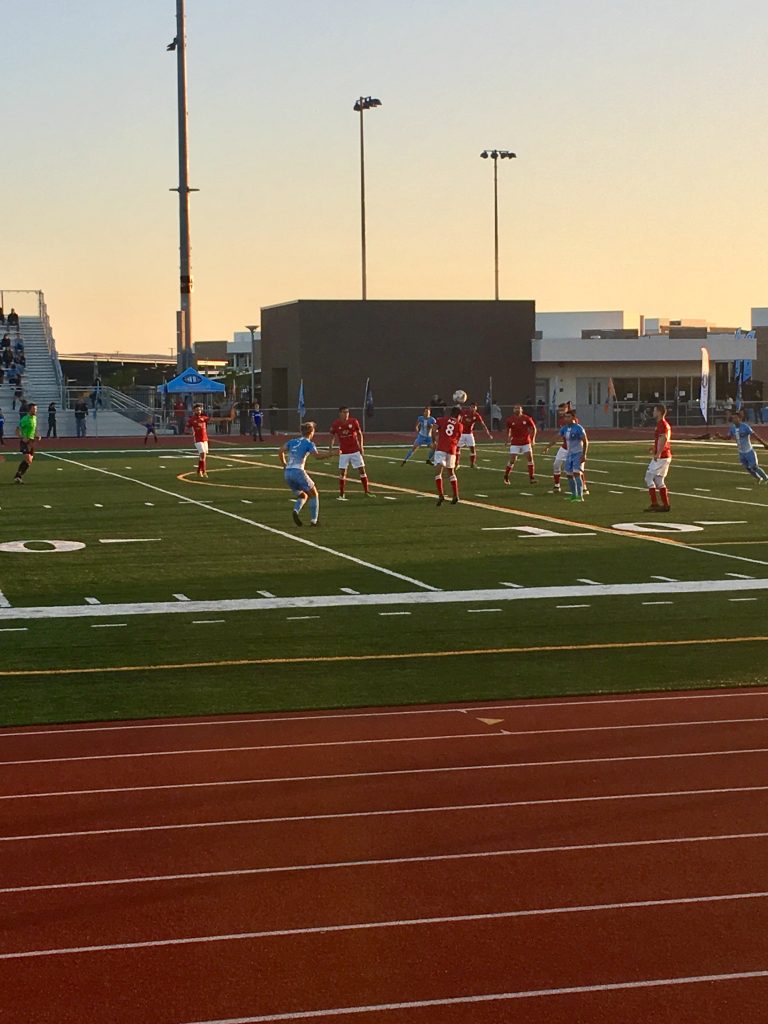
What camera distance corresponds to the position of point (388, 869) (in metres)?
7.54

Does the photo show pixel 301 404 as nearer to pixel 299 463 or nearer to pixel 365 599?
pixel 299 463

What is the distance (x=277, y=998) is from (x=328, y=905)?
3.49 ft

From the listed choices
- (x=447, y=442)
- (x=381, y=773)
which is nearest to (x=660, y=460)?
(x=447, y=442)

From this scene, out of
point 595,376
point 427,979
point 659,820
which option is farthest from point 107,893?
point 595,376

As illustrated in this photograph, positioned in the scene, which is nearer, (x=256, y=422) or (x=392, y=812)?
(x=392, y=812)

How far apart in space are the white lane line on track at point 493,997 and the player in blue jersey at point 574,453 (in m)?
22.6

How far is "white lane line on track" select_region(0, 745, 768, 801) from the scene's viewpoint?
8.85 metres

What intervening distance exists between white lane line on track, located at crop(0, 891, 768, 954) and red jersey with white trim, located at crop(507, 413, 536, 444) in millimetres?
25844

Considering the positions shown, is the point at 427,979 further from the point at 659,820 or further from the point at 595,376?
the point at 595,376

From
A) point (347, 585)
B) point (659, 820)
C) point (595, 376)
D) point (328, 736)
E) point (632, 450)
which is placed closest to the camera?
point (659, 820)

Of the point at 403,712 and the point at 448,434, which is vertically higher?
the point at 448,434

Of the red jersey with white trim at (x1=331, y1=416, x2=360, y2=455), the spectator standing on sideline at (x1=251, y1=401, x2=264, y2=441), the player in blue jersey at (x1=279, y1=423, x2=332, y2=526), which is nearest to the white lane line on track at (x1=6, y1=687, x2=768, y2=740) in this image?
the player in blue jersey at (x1=279, y1=423, x2=332, y2=526)

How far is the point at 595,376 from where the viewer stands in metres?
76.6

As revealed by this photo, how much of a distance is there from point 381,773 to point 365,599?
7.52m
